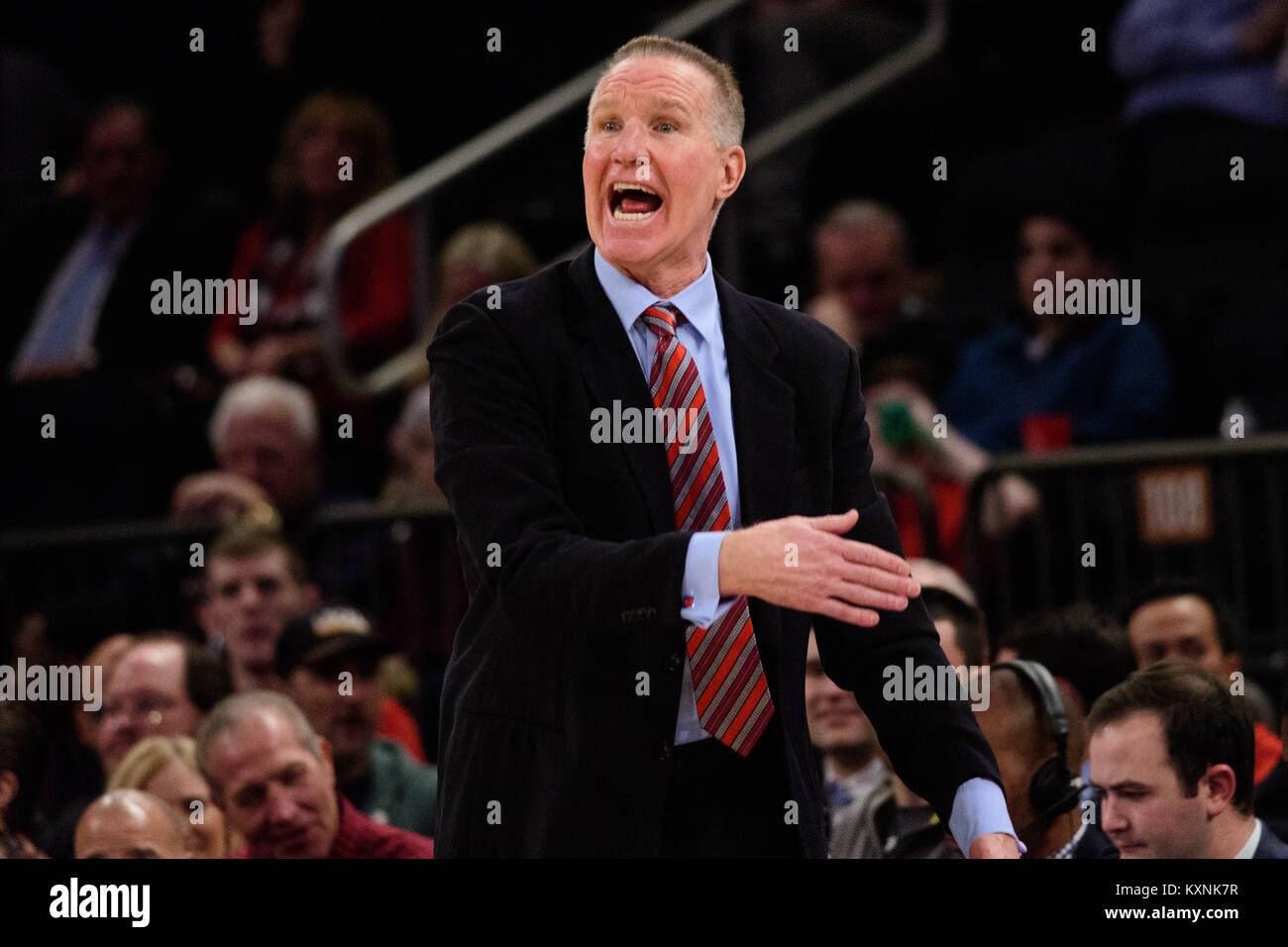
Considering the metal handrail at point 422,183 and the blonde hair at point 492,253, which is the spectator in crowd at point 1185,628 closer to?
the blonde hair at point 492,253

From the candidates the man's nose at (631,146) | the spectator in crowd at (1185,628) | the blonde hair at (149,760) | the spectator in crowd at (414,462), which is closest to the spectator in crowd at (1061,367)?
the spectator in crowd at (1185,628)

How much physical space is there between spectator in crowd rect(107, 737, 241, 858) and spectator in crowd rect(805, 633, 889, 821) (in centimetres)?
142

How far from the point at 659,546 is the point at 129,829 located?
2250 mm

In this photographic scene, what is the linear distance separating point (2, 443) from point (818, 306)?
3.18 meters

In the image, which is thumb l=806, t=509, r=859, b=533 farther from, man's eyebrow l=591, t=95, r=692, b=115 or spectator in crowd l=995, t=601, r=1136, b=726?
spectator in crowd l=995, t=601, r=1136, b=726

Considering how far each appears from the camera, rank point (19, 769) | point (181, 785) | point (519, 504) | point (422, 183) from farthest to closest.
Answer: point (422, 183) → point (181, 785) → point (19, 769) → point (519, 504)

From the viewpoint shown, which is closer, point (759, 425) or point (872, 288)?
point (759, 425)

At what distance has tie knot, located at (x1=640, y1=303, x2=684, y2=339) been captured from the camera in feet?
9.19

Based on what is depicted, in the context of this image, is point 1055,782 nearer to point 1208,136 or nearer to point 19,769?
point 19,769

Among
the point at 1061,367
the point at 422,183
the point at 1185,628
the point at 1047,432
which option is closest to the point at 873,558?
the point at 1185,628

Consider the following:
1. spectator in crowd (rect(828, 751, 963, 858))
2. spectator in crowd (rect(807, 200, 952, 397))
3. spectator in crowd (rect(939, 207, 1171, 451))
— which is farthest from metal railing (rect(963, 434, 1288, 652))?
spectator in crowd (rect(828, 751, 963, 858))

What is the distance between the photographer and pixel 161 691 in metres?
5.31

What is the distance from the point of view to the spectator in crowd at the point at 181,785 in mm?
4633
